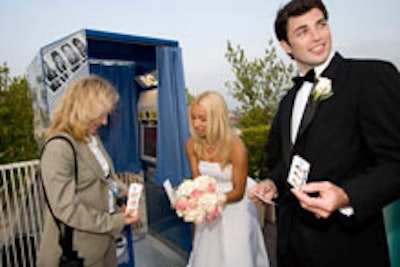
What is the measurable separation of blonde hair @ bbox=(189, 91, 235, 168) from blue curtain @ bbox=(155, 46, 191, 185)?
2.62ft

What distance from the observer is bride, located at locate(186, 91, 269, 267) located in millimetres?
2438

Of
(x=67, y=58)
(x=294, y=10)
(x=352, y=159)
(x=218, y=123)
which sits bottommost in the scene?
(x=352, y=159)

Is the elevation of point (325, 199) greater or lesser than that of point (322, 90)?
lesser

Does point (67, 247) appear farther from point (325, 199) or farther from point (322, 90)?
point (322, 90)

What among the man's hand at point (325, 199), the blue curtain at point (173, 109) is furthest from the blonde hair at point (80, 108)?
the blue curtain at point (173, 109)

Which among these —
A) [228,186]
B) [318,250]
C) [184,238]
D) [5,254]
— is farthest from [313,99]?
[5,254]

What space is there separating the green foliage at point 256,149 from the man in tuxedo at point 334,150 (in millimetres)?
3076

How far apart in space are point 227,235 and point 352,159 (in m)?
1.59

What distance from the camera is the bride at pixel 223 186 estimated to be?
2438mm

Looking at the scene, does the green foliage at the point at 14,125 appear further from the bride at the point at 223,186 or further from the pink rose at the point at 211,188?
the pink rose at the point at 211,188

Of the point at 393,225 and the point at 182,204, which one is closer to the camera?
the point at 393,225

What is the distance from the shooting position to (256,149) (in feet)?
15.5

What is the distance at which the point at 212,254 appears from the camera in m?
2.60

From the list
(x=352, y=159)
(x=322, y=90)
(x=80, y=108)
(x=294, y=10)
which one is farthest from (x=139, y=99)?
(x=352, y=159)
